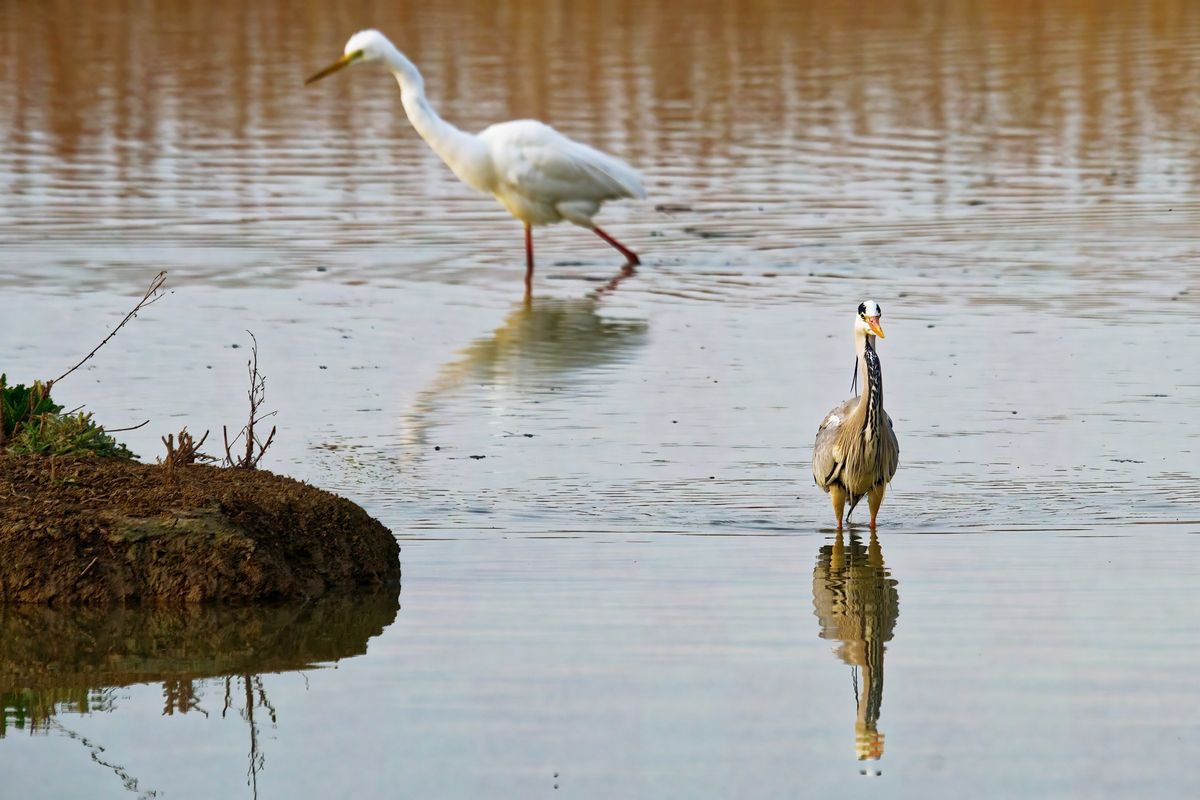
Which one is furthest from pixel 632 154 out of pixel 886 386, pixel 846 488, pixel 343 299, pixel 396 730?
pixel 396 730

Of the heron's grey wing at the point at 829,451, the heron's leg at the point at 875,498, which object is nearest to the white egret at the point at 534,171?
the heron's grey wing at the point at 829,451

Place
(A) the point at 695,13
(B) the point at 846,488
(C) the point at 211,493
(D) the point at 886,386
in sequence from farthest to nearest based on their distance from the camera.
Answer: (A) the point at 695,13
(D) the point at 886,386
(B) the point at 846,488
(C) the point at 211,493

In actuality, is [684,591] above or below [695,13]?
below

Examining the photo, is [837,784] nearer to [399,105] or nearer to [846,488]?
[846,488]

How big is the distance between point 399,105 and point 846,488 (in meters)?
20.9

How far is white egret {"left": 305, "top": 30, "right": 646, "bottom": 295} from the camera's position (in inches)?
671

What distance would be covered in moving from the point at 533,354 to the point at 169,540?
6130mm

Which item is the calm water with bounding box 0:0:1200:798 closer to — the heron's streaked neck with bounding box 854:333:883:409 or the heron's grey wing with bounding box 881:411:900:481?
the heron's grey wing with bounding box 881:411:900:481

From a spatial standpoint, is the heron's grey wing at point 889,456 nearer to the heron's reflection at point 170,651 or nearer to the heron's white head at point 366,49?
the heron's reflection at point 170,651

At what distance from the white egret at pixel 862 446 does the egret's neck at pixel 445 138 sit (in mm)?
8263

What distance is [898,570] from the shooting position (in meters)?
8.27

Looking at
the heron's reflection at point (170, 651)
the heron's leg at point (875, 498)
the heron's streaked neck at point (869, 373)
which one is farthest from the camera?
the heron's streaked neck at point (869, 373)

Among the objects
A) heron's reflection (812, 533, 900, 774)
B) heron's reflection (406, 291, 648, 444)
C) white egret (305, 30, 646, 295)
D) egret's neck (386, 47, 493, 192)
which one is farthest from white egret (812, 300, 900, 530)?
egret's neck (386, 47, 493, 192)

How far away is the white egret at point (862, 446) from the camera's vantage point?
29.3 feet
